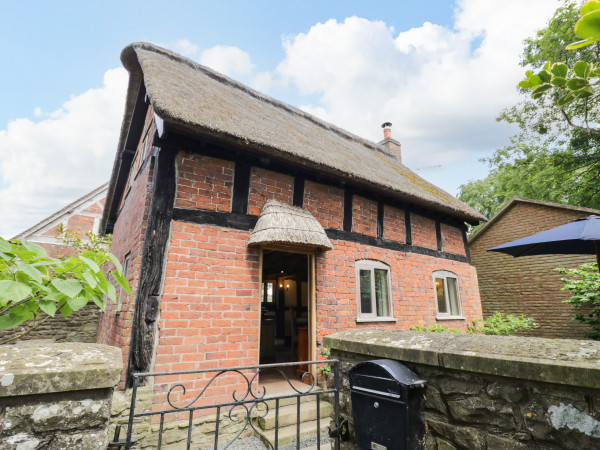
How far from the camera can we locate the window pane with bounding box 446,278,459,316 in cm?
790

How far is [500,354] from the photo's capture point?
156 cm

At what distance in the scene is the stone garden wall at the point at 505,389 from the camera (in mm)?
1322

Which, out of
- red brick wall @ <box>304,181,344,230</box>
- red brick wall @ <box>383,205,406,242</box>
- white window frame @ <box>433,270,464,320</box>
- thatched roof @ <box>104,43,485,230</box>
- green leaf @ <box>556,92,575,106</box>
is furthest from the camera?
white window frame @ <box>433,270,464,320</box>

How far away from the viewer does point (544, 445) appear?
1.42m

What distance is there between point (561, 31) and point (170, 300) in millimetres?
16031

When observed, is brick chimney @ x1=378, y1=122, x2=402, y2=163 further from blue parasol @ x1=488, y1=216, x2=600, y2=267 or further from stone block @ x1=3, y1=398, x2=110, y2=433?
stone block @ x1=3, y1=398, x2=110, y2=433

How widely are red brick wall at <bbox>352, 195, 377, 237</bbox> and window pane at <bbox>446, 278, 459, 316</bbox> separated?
3236 mm

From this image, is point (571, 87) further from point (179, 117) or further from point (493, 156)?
point (493, 156)

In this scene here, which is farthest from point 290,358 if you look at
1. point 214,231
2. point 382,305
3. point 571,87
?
point 571,87

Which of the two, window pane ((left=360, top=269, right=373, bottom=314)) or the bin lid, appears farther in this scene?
window pane ((left=360, top=269, right=373, bottom=314))

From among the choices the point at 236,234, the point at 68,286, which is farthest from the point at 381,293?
the point at 68,286

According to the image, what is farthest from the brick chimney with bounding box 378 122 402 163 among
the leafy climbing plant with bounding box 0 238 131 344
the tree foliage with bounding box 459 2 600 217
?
the leafy climbing plant with bounding box 0 238 131 344

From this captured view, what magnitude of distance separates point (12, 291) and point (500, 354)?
7.74 feet

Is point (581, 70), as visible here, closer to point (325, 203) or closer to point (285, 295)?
point (325, 203)
